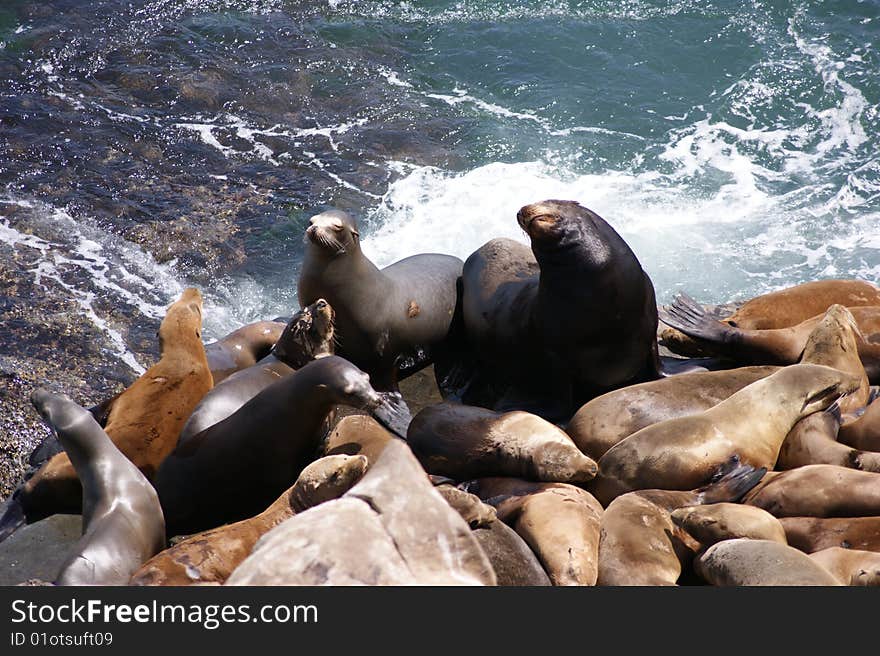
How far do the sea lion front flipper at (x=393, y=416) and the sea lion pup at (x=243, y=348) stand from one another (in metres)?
1.34

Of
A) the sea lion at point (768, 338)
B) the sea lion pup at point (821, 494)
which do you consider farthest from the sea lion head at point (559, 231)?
the sea lion pup at point (821, 494)

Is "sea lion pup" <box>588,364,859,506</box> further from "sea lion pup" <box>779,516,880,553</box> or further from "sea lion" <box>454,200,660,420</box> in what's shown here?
"sea lion" <box>454,200,660,420</box>

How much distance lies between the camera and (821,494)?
4.63 m

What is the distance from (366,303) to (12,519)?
2.45 metres

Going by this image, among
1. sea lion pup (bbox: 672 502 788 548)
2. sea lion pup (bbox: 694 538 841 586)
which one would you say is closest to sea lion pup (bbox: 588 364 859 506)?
sea lion pup (bbox: 672 502 788 548)

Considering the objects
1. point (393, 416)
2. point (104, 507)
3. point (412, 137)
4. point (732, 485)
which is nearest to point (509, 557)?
point (732, 485)

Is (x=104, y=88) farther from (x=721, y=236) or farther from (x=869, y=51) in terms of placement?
(x=869, y=51)

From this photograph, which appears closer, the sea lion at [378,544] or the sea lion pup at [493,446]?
the sea lion at [378,544]

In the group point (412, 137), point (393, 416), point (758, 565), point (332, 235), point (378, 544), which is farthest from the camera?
point (412, 137)

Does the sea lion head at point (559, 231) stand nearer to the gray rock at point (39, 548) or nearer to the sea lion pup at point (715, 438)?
the sea lion pup at point (715, 438)

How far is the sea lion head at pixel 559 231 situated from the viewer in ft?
20.3

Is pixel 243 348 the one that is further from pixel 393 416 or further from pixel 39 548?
pixel 39 548

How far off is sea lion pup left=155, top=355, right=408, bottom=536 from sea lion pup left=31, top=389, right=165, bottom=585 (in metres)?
0.37

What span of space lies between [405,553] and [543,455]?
2.32m
